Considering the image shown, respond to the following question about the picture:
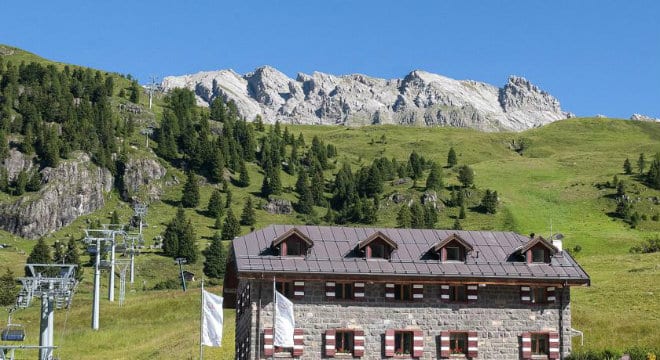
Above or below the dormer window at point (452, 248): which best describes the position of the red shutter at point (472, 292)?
below

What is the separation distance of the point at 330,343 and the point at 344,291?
3320mm

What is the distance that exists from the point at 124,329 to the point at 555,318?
49.7 metres

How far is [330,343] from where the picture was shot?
61219 mm

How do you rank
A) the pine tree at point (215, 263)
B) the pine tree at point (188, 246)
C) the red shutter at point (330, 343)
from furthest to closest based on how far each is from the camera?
the pine tree at point (188, 246), the pine tree at point (215, 263), the red shutter at point (330, 343)

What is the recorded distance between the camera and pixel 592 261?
129500 mm

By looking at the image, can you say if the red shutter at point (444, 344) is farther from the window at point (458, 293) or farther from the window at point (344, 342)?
the window at point (344, 342)

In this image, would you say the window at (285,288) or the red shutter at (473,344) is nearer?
the window at (285,288)

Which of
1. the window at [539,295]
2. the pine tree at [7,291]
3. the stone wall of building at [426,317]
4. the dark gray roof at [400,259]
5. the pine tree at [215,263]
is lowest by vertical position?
the pine tree at [7,291]

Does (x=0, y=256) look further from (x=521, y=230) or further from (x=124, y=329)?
(x=521, y=230)

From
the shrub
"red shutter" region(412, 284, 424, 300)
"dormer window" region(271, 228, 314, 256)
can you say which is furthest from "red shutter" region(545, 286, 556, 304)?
the shrub

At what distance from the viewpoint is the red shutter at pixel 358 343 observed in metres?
61.7

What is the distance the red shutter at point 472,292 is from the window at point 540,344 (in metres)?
4.46

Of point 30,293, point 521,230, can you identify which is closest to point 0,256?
point 521,230

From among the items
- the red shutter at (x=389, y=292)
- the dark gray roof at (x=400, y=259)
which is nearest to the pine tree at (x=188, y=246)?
the dark gray roof at (x=400, y=259)
